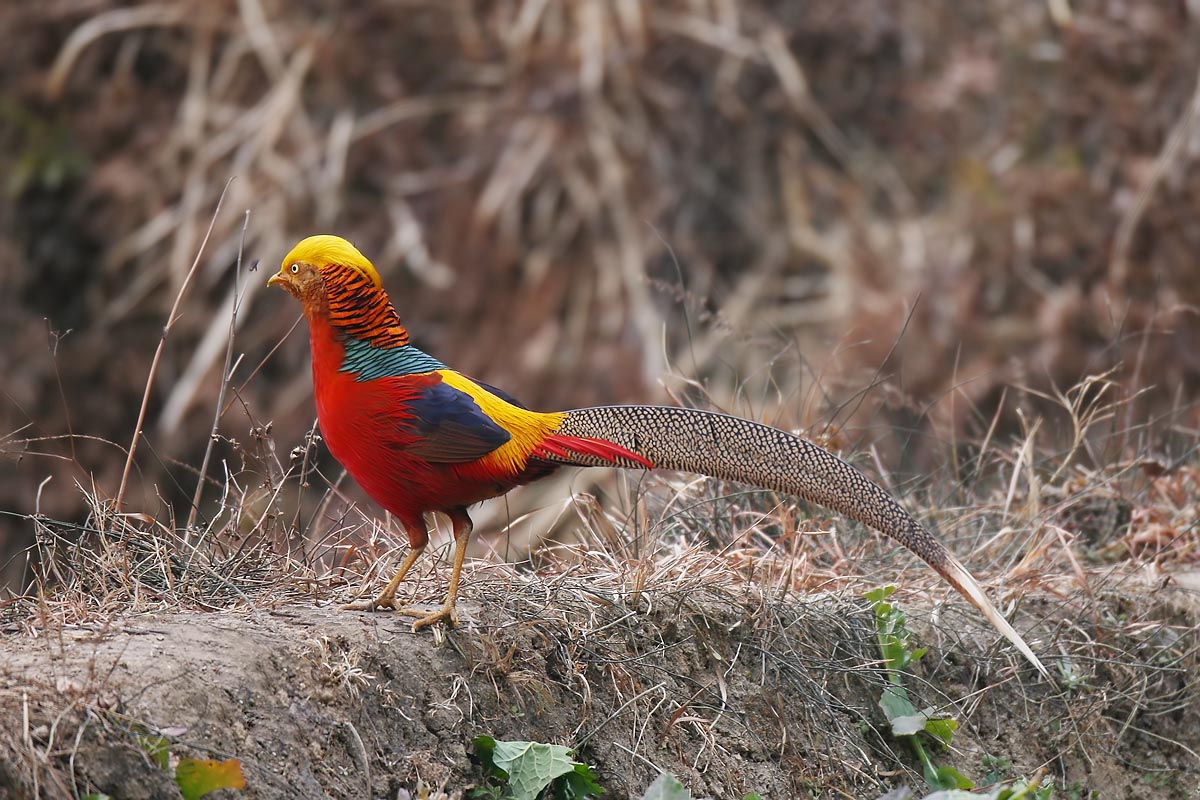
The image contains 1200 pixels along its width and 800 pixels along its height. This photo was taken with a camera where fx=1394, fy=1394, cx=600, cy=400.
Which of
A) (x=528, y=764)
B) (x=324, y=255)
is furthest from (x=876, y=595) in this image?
(x=324, y=255)

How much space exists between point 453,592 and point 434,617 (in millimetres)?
71

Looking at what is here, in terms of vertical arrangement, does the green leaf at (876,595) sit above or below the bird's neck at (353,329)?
below

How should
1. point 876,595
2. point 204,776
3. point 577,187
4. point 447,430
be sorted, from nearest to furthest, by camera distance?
point 204,776, point 447,430, point 876,595, point 577,187

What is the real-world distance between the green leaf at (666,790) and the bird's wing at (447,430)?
74 centimetres

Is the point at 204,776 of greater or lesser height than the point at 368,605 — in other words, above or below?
above

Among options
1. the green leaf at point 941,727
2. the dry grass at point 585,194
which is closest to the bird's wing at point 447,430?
the green leaf at point 941,727

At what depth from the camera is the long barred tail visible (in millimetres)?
2949

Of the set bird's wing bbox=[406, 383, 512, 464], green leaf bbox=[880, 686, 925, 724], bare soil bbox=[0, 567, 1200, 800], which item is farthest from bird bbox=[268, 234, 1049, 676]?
green leaf bbox=[880, 686, 925, 724]

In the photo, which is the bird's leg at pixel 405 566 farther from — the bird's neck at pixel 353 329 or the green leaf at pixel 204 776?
the green leaf at pixel 204 776

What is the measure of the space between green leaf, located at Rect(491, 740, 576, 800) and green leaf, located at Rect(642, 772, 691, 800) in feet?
0.53

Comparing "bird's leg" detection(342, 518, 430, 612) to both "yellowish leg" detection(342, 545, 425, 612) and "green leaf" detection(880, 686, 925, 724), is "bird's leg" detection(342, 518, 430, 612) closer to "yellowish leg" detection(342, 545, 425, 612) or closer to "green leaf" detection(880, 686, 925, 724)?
"yellowish leg" detection(342, 545, 425, 612)

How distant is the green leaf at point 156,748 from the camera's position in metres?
2.29

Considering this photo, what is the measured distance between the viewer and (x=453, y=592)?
2879 mm

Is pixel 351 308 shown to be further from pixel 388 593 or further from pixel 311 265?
pixel 388 593
